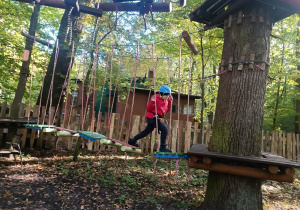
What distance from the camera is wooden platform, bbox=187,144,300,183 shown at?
278 cm

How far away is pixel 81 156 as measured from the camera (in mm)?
6395

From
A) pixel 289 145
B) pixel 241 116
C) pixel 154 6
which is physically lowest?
pixel 289 145

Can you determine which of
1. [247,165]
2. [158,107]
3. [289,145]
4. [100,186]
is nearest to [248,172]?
[247,165]

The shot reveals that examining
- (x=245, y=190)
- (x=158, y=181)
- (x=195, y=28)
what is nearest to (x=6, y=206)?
(x=158, y=181)

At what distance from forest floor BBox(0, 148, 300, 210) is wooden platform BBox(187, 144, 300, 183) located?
29.5 inches

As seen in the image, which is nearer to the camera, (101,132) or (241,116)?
(241,116)

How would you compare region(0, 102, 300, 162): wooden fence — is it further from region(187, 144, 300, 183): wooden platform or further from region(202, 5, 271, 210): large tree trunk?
region(187, 144, 300, 183): wooden platform

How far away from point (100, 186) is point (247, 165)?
2836mm

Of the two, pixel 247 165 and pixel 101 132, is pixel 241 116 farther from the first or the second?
pixel 101 132

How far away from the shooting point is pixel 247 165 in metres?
3.21

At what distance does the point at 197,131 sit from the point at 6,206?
19.8ft

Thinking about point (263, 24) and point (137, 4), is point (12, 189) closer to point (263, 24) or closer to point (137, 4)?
point (137, 4)

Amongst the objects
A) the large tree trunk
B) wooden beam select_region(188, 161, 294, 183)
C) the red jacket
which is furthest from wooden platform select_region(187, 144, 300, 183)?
the red jacket

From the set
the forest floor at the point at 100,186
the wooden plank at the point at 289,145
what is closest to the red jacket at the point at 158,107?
the forest floor at the point at 100,186
